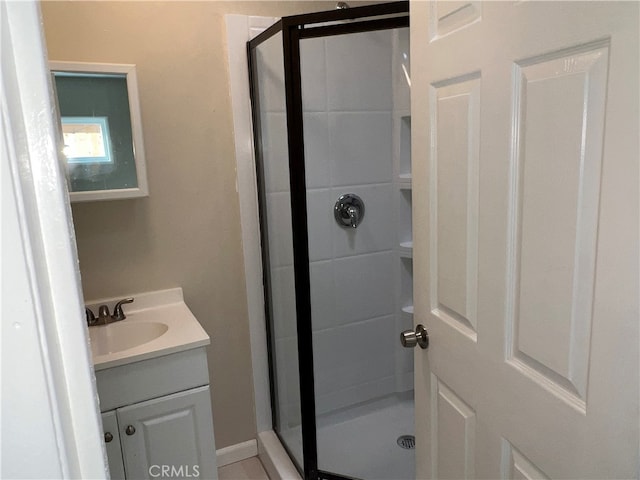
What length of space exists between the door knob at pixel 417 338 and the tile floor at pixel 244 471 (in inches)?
47.9

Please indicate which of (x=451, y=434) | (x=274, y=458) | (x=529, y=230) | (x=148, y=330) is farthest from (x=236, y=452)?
(x=529, y=230)

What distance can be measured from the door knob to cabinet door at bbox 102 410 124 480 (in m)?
0.97

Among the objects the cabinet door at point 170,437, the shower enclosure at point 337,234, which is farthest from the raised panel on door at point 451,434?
the cabinet door at point 170,437

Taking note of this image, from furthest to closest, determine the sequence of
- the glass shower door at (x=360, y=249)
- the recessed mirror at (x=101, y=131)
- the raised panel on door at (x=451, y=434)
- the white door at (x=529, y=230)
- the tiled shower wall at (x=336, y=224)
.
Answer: the glass shower door at (x=360, y=249), the tiled shower wall at (x=336, y=224), the recessed mirror at (x=101, y=131), the raised panel on door at (x=451, y=434), the white door at (x=529, y=230)

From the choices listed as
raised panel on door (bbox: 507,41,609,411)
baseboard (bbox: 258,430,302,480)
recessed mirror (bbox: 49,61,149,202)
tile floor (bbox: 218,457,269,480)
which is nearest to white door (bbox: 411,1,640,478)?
raised panel on door (bbox: 507,41,609,411)

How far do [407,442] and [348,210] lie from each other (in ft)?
3.62

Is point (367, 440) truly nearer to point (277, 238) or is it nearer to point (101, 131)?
point (277, 238)

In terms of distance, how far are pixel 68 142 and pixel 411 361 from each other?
5.94ft

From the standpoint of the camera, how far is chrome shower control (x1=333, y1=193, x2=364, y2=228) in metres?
2.11

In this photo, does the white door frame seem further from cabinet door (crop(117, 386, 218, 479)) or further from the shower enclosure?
the shower enclosure

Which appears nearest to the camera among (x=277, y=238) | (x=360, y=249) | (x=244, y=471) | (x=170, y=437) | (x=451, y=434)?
(x=451, y=434)

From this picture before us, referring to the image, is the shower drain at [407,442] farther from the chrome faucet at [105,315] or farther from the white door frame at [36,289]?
the white door frame at [36,289]

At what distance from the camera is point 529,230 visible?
0.79m

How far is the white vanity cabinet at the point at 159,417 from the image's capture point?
1457 millimetres
